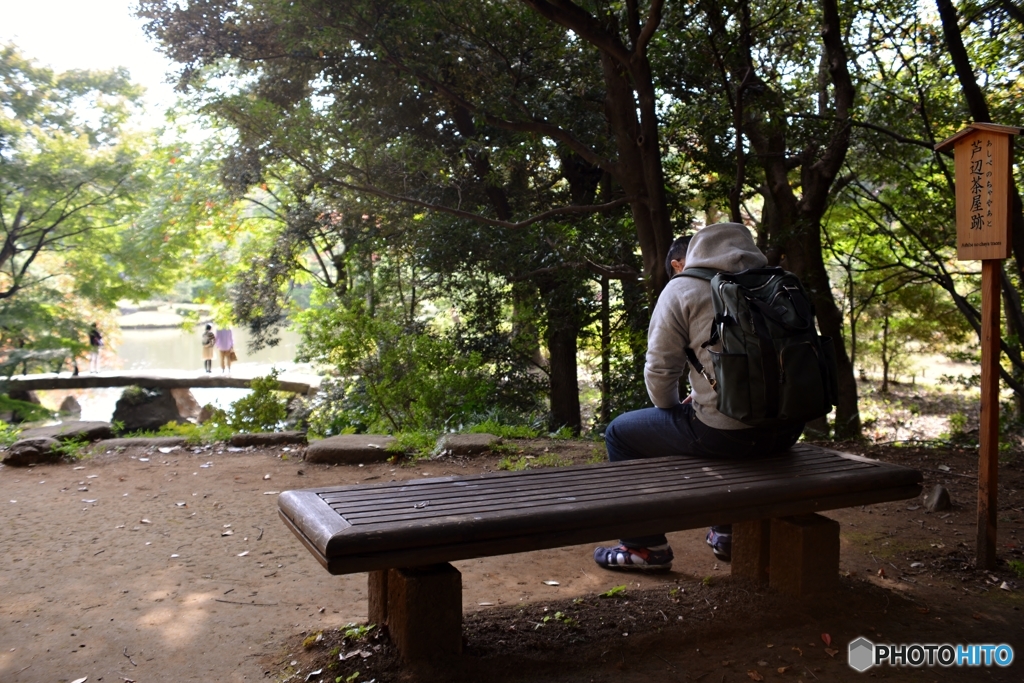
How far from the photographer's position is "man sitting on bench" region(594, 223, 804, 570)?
315cm

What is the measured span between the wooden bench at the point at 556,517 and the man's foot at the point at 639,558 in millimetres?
336

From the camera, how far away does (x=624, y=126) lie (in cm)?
630

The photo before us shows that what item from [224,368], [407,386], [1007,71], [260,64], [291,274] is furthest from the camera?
[224,368]

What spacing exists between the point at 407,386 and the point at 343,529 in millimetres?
5899

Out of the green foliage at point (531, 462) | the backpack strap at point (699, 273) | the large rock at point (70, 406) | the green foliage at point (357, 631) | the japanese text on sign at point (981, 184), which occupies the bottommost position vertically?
the large rock at point (70, 406)

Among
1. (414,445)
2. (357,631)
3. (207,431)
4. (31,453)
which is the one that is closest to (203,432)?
(207,431)

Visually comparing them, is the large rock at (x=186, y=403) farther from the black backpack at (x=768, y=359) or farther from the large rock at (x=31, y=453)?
the black backpack at (x=768, y=359)

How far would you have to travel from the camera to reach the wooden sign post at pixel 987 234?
3250 mm

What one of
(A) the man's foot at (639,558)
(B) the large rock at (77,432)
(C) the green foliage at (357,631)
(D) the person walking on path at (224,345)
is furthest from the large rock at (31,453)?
(D) the person walking on path at (224,345)

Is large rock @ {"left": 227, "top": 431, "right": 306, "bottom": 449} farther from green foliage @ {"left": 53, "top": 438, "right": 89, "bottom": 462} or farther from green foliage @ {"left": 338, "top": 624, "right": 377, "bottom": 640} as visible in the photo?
green foliage @ {"left": 338, "top": 624, "right": 377, "bottom": 640}

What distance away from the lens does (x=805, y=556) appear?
10.2 feet

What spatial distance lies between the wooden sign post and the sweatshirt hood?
94cm

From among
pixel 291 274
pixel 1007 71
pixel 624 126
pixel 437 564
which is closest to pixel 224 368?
pixel 291 274

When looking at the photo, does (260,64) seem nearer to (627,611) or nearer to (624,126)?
(624,126)
